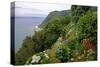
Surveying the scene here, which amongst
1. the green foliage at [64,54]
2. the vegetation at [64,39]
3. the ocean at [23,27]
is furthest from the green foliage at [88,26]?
the ocean at [23,27]

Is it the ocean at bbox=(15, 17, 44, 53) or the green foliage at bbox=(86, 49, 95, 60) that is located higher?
the ocean at bbox=(15, 17, 44, 53)

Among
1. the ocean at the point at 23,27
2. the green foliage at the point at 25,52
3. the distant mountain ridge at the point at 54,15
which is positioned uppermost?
the distant mountain ridge at the point at 54,15

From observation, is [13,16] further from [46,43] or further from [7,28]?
[46,43]

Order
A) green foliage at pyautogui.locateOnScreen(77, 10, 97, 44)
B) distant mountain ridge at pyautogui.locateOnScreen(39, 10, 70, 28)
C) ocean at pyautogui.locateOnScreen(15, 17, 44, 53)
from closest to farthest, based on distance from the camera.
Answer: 1. ocean at pyautogui.locateOnScreen(15, 17, 44, 53)
2. distant mountain ridge at pyautogui.locateOnScreen(39, 10, 70, 28)
3. green foliage at pyautogui.locateOnScreen(77, 10, 97, 44)

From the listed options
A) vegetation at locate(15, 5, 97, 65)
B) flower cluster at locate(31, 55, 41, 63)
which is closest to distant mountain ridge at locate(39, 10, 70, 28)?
vegetation at locate(15, 5, 97, 65)

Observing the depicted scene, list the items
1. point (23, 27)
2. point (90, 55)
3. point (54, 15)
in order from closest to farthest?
point (23, 27) < point (54, 15) < point (90, 55)

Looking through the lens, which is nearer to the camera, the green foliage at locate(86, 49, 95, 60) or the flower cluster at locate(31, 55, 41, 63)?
the flower cluster at locate(31, 55, 41, 63)

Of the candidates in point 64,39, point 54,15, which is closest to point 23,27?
point 54,15

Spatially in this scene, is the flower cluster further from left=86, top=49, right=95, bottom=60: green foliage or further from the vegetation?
left=86, top=49, right=95, bottom=60: green foliage

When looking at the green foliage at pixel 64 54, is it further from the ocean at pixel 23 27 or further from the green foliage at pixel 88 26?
the ocean at pixel 23 27

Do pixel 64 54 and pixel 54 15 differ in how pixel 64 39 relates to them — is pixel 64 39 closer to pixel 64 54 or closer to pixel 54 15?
pixel 64 54
